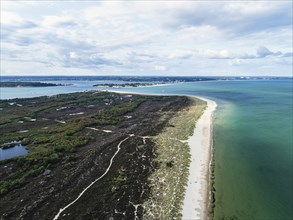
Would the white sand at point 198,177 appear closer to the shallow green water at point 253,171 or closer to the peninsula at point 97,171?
the peninsula at point 97,171

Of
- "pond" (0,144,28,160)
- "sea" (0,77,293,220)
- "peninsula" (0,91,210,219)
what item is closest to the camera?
"sea" (0,77,293,220)

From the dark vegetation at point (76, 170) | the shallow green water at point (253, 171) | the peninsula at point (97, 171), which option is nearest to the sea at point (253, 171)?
the shallow green water at point (253, 171)

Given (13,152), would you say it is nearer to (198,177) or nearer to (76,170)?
(76,170)

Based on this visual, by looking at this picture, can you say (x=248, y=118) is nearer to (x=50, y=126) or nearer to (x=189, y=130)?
(x=189, y=130)

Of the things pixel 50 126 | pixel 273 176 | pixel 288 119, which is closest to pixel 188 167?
pixel 273 176

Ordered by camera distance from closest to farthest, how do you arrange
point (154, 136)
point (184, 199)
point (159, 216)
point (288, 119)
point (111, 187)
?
point (159, 216) < point (184, 199) < point (111, 187) < point (154, 136) < point (288, 119)

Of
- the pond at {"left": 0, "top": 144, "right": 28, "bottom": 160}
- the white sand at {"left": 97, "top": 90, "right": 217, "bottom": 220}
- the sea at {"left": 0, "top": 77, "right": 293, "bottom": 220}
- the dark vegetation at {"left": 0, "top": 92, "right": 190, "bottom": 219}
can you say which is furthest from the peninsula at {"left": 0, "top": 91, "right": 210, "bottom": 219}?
the sea at {"left": 0, "top": 77, "right": 293, "bottom": 220}

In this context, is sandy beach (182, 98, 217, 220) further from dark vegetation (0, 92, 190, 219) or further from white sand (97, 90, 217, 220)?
dark vegetation (0, 92, 190, 219)
